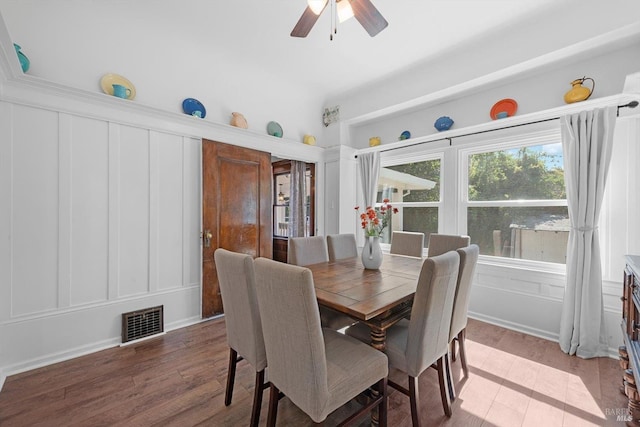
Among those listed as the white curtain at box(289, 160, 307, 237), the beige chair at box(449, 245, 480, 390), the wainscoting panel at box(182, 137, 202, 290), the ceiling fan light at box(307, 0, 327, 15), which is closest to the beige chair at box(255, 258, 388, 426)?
the beige chair at box(449, 245, 480, 390)

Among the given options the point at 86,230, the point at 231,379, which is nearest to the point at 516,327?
the point at 231,379

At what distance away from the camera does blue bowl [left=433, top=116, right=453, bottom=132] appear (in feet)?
11.2

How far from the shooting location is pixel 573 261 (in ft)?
8.16

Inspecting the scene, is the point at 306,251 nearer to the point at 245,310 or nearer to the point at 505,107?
the point at 245,310

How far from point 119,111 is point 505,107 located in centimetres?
398

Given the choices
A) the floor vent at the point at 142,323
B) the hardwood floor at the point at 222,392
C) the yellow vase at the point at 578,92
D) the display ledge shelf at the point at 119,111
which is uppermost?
the yellow vase at the point at 578,92

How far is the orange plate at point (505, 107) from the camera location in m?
2.96

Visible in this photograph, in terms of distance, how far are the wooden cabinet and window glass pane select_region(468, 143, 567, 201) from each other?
4.07 feet


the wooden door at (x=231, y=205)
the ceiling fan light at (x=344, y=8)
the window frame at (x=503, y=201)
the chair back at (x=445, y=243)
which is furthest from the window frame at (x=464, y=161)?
the ceiling fan light at (x=344, y=8)

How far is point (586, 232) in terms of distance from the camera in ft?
7.95

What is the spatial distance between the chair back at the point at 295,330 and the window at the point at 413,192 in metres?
3.06

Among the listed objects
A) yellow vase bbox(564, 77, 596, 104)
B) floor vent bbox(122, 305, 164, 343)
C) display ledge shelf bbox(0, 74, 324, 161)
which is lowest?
floor vent bbox(122, 305, 164, 343)

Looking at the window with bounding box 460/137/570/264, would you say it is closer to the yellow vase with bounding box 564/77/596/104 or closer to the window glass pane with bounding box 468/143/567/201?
the window glass pane with bounding box 468/143/567/201

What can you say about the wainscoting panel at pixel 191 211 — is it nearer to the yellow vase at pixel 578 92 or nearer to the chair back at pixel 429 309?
the chair back at pixel 429 309
